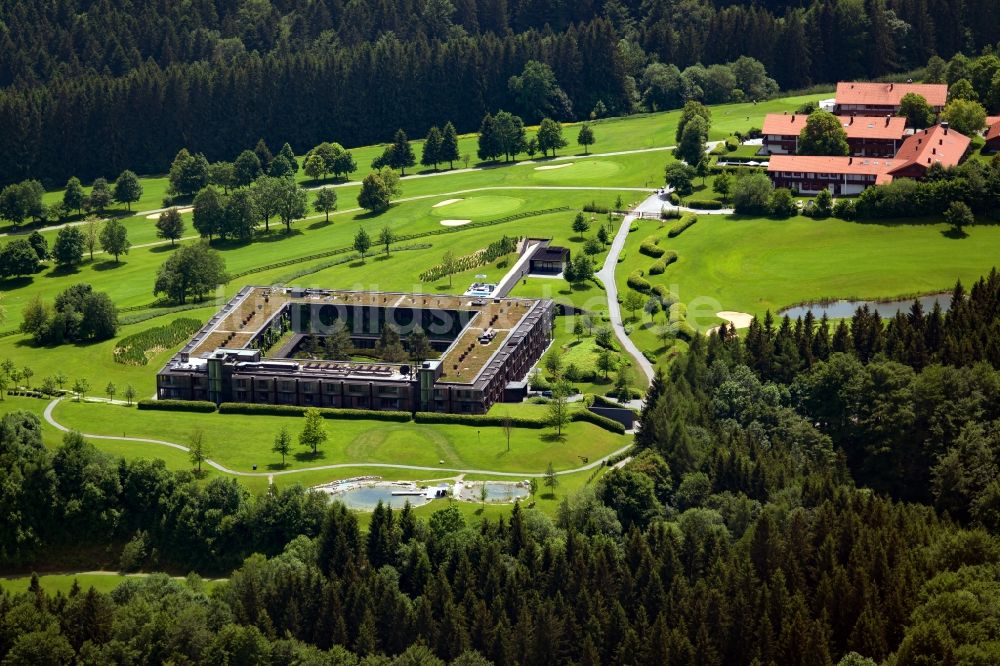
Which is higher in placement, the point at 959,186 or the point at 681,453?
the point at 959,186

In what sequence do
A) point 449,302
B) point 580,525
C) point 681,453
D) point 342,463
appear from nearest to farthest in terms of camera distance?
point 580,525, point 681,453, point 342,463, point 449,302

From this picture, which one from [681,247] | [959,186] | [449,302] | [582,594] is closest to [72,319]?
[449,302]

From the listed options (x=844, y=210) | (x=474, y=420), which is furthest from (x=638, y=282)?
(x=474, y=420)

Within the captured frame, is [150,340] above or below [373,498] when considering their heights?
above

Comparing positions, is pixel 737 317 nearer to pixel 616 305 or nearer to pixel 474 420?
pixel 616 305

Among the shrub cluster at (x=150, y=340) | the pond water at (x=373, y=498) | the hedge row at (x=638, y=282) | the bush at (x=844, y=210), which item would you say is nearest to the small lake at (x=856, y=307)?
the hedge row at (x=638, y=282)

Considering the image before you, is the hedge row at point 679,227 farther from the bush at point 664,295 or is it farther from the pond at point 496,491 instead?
the pond at point 496,491

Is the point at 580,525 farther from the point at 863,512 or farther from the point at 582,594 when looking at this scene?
the point at 863,512
